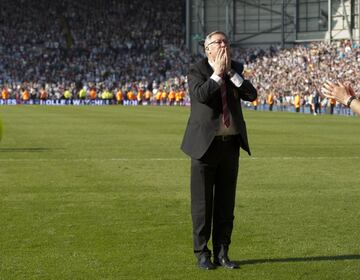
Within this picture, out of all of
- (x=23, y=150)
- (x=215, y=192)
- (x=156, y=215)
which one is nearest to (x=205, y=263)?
(x=215, y=192)

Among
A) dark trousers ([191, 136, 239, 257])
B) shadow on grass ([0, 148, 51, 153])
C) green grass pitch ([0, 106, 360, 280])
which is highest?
dark trousers ([191, 136, 239, 257])

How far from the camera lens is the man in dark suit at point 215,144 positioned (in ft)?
28.5

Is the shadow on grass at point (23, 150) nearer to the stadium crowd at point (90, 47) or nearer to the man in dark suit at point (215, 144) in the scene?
the man in dark suit at point (215, 144)

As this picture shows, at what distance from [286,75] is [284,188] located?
57044 millimetres

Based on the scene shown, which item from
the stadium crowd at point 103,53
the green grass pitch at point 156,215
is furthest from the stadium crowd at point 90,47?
the green grass pitch at point 156,215

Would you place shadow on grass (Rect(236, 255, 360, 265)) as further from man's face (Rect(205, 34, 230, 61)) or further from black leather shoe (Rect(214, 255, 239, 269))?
man's face (Rect(205, 34, 230, 61))

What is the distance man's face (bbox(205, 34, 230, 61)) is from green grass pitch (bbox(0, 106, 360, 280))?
2116mm

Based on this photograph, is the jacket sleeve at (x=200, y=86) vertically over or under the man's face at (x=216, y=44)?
under

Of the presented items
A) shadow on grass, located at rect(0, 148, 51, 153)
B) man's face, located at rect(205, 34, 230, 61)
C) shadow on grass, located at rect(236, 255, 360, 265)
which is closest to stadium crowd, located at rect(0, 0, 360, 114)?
shadow on grass, located at rect(0, 148, 51, 153)

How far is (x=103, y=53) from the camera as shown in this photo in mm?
89750

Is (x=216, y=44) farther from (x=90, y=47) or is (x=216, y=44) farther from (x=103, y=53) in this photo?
(x=90, y=47)

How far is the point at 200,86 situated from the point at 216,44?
0.44 m

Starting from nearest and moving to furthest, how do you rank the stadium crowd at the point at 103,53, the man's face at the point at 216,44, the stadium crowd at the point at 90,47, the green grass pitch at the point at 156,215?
the man's face at the point at 216,44 → the green grass pitch at the point at 156,215 → the stadium crowd at the point at 103,53 → the stadium crowd at the point at 90,47

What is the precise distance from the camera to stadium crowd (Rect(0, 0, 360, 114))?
81062 mm
